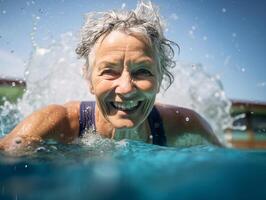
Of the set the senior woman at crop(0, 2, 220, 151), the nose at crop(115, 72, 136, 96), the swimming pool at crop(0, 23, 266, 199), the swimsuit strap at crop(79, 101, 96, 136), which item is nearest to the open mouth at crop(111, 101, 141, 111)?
the senior woman at crop(0, 2, 220, 151)

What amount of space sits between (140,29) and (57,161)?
1829 millimetres

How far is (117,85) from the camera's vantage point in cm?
335

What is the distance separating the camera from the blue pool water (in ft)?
13.5

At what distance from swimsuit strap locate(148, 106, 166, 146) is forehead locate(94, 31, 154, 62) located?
39.0 inches

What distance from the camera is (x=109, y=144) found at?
421 centimetres

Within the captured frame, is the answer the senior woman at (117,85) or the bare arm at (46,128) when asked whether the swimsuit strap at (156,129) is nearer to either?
the senior woman at (117,85)

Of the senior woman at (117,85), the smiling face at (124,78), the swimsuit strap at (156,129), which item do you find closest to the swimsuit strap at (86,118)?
the senior woman at (117,85)

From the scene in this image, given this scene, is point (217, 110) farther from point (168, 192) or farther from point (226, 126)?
point (168, 192)

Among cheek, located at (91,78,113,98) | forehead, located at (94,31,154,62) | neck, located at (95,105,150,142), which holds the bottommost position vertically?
neck, located at (95,105,150,142)

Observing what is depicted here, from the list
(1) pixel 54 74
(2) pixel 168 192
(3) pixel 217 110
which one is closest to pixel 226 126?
(3) pixel 217 110

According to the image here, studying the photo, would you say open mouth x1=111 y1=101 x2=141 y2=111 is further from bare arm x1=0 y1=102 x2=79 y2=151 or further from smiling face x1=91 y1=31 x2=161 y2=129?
bare arm x1=0 y1=102 x2=79 y2=151

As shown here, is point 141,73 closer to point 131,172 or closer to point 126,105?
point 126,105

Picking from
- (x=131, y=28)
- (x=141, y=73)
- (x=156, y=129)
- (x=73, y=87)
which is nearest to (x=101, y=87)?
(x=141, y=73)

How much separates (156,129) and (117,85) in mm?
1097
